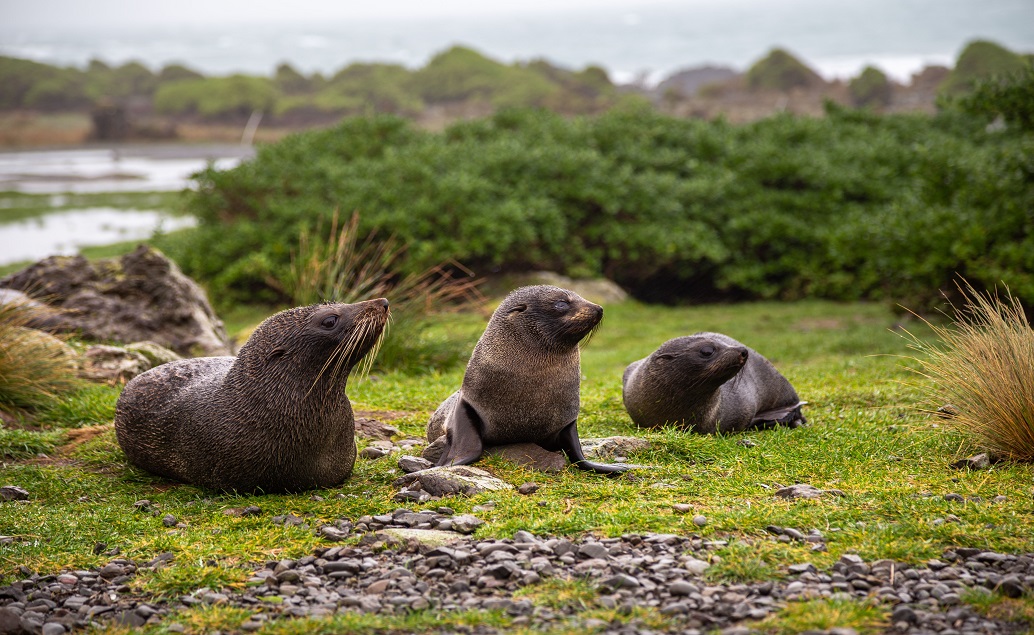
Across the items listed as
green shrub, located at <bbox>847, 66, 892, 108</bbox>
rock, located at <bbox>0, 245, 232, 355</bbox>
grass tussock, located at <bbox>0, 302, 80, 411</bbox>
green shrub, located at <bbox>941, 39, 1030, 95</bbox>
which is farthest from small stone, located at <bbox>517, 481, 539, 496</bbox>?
green shrub, located at <bbox>847, 66, 892, 108</bbox>

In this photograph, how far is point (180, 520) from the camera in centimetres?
522

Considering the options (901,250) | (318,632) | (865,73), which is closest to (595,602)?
(318,632)

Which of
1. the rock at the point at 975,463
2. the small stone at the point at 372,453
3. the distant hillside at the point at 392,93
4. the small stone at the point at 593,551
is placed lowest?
the small stone at the point at 372,453

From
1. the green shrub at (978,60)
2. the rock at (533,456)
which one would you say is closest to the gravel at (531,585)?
the rock at (533,456)

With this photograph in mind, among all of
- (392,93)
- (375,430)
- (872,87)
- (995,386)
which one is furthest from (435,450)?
(392,93)

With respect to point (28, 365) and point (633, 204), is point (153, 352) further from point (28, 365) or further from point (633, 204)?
point (633, 204)

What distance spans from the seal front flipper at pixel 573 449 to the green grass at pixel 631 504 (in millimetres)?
83

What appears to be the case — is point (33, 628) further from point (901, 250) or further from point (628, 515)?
point (901, 250)

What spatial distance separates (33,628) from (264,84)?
50686mm

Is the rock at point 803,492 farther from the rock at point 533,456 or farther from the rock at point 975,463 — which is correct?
the rock at point 533,456

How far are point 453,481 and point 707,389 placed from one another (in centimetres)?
218

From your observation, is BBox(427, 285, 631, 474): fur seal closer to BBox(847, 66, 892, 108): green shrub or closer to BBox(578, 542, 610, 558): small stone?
BBox(578, 542, 610, 558): small stone

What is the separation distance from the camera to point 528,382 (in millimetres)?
5941

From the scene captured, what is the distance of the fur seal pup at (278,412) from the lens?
551 centimetres
